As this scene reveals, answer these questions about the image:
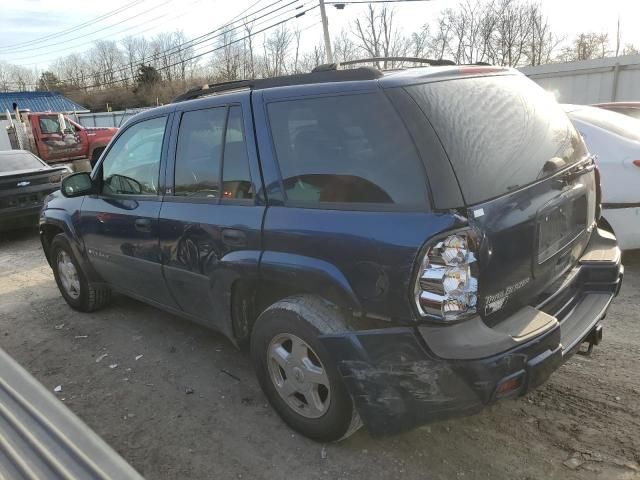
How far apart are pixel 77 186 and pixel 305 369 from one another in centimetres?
266

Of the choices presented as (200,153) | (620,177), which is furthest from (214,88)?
(620,177)

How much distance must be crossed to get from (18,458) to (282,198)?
1.55 m

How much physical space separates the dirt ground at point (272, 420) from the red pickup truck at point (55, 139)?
14.2m

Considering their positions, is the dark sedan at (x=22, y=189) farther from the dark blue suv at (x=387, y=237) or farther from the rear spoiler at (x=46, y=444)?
the rear spoiler at (x=46, y=444)

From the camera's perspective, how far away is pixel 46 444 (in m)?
1.76

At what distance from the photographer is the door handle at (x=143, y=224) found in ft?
11.5

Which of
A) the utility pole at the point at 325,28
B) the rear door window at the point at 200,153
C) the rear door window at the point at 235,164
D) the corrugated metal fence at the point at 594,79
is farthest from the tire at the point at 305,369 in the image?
the utility pole at the point at 325,28

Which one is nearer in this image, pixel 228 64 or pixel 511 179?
pixel 511 179

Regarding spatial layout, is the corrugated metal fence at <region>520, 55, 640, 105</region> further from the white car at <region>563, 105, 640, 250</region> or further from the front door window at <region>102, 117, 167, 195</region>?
the front door window at <region>102, 117, 167, 195</region>

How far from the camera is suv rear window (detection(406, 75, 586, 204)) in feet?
7.25

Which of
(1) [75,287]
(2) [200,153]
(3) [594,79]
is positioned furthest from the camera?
(3) [594,79]

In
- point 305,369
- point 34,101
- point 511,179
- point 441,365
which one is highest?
point 34,101

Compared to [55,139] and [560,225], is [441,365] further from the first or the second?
[55,139]

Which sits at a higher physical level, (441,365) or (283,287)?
(283,287)
